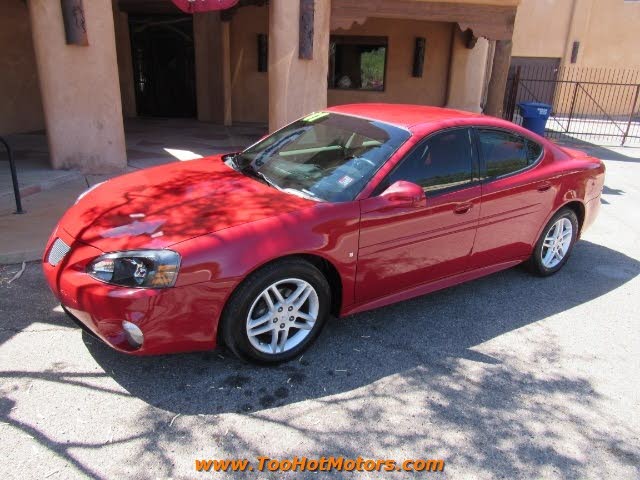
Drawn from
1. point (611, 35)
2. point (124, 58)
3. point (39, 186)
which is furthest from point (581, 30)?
point (39, 186)

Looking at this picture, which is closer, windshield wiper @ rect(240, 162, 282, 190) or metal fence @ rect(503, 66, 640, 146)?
windshield wiper @ rect(240, 162, 282, 190)

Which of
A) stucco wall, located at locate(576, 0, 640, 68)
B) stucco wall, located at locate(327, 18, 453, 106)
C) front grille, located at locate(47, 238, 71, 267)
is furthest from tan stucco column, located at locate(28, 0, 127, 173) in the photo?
stucco wall, located at locate(576, 0, 640, 68)

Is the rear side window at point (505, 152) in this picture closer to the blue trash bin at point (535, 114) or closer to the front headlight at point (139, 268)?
the front headlight at point (139, 268)

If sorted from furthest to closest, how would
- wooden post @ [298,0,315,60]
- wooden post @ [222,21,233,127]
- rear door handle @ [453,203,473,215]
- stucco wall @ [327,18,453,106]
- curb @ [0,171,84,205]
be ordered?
stucco wall @ [327,18,453,106] → wooden post @ [222,21,233,127] → wooden post @ [298,0,315,60] → curb @ [0,171,84,205] → rear door handle @ [453,203,473,215]

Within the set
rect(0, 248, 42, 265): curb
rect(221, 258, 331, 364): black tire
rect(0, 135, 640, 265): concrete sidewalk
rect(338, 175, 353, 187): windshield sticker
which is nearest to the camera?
rect(221, 258, 331, 364): black tire

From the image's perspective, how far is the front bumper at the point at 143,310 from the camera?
2.80m

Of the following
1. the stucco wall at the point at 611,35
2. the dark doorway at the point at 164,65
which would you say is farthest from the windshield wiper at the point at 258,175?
the stucco wall at the point at 611,35

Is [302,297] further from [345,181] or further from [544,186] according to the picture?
[544,186]

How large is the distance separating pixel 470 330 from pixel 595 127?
17347 mm

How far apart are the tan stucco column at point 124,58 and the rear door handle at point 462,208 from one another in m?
12.6

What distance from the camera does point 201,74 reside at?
14102 mm

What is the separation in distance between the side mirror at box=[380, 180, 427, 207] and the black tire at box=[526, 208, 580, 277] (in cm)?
179

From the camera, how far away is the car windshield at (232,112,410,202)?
3.54 metres

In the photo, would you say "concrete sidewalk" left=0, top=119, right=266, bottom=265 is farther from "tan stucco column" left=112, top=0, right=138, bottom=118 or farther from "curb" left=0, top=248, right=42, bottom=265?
"tan stucco column" left=112, top=0, right=138, bottom=118
